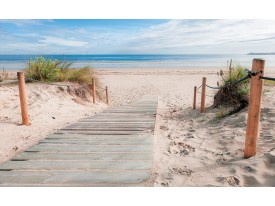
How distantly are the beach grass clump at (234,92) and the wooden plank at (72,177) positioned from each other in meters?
3.68

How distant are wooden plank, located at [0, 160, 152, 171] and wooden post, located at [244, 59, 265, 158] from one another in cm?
127

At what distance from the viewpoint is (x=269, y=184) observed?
2.53 meters

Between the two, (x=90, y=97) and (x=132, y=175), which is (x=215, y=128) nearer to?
(x=132, y=175)

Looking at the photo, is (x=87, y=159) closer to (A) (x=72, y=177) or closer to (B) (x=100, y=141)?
(A) (x=72, y=177)

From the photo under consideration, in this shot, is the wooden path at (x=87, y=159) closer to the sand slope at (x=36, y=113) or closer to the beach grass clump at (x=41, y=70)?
the sand slope at (x=36, y=113)

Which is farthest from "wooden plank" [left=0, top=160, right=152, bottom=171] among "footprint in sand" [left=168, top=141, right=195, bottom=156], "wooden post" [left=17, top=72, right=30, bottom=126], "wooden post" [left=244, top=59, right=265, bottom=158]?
"wooden post" [left=17, top=72, right=30, bottom=126]

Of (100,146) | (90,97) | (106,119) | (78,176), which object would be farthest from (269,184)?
(90,97)

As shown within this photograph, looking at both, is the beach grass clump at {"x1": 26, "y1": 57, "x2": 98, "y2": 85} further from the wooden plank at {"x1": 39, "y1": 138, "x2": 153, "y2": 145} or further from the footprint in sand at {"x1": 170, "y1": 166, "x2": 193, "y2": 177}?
the footprint in sand at {"x1": 170, "y1": 166, "x2": 193, "y2": 177}

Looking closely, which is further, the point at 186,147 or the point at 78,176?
the point at 186,147

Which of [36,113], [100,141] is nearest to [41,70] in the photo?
[36,113]

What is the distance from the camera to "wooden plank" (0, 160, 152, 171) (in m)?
2.92

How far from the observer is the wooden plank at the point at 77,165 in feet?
9.57

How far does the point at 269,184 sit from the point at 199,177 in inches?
26.8

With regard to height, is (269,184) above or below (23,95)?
below
